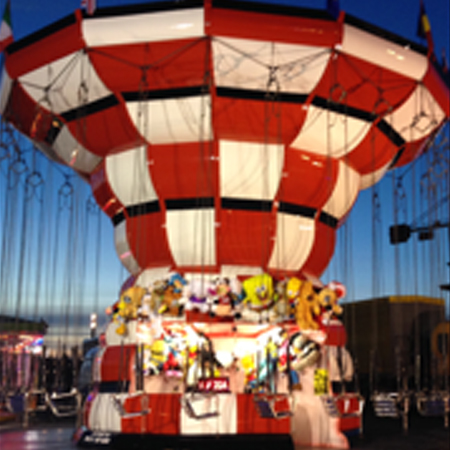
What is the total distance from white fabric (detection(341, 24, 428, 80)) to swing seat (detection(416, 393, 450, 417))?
12.7 ft

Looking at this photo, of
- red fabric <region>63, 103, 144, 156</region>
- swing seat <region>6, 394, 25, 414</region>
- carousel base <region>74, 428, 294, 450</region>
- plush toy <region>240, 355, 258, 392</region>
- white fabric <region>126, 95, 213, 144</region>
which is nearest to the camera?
swing seat <region>6, 394, 25, 414</region>

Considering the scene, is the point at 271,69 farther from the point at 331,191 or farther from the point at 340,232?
the point at 340,232

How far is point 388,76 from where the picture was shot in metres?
8.01

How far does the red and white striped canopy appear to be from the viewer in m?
7.38

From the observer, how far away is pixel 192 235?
329 inches

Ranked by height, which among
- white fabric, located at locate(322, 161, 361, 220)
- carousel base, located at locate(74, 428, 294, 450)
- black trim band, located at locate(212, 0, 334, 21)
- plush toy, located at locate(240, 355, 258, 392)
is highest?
black trim band, located at locate(212, 0, 334, 21)

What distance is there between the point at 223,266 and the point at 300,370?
166cm

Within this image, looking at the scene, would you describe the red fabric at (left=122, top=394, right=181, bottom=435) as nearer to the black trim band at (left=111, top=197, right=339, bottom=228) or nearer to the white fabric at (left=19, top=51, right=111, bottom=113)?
the black trim band at (left=111, top=197, right=339, bottom=228)

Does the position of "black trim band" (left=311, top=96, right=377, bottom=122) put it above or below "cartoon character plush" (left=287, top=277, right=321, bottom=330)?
above

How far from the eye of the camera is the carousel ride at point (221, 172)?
293 inches

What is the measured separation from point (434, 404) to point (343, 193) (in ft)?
10.6

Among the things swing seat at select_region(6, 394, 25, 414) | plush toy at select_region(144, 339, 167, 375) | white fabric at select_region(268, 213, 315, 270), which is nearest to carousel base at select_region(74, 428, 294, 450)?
plush toy at select_region(144, 339, 167, 375)

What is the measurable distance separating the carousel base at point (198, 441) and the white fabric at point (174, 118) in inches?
145

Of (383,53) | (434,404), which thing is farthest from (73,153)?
(434,404)
